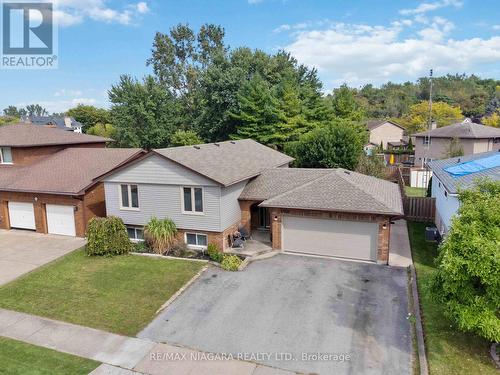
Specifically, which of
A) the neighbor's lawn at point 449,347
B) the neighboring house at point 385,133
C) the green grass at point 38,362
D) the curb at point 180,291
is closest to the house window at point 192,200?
the curb at point 180,291

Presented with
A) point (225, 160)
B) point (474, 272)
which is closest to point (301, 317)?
point (474, 272)

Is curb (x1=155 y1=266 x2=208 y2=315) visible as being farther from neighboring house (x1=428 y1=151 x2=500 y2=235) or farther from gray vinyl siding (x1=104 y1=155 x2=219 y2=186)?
neighboring house (x1=428 y1=151 x2=500 y2=235)

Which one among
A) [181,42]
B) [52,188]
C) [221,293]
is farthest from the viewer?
[181,42]

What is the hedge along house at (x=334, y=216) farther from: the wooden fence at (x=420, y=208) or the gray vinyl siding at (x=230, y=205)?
the wooden fence at (x=420, y=208)

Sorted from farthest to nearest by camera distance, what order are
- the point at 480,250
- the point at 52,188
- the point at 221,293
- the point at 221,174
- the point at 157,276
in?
the point at 52,188 < the point at 221,174 < the point at 157,276 < the point at 221,293 < the point at 480,250

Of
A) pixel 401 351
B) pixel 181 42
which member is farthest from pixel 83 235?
pixel 181 42

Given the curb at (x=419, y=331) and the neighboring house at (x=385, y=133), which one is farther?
the neighboring house at (x=385, y=133)

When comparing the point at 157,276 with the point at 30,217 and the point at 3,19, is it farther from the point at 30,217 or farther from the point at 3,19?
the point at 3,19
